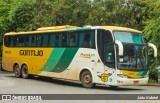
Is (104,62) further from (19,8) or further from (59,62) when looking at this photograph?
(19,8)

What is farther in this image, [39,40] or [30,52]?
[30,52]

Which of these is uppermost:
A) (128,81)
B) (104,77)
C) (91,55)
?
(91,55)

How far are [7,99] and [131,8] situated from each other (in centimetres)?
1936

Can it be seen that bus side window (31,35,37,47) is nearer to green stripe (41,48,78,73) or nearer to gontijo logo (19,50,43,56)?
gontijo logo (19,50,43,56)

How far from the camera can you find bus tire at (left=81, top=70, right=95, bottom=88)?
20.8 m

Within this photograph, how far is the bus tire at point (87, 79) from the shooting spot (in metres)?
20.8

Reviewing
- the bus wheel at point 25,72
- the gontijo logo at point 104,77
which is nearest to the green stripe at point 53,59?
the bus wheel at point 25,72

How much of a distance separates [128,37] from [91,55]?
7.21 feet

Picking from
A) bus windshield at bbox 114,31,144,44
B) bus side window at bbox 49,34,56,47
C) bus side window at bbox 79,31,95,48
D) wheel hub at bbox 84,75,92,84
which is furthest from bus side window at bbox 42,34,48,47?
bus windshield at bbox 114,31,144,44

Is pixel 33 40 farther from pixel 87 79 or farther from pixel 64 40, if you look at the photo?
pixel 87 79

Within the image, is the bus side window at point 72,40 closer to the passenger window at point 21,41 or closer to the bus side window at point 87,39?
the bus side window at point 87,39

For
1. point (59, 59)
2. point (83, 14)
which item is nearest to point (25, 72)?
point (59, 59)

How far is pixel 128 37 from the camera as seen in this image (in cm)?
2036

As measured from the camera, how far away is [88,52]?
69.2 ft
